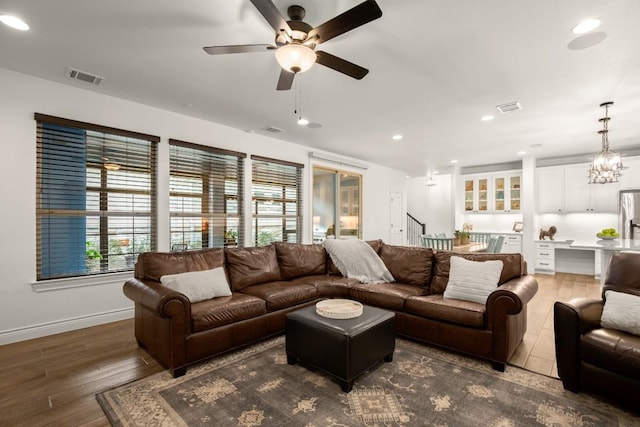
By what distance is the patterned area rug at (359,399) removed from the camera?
1860 millimetres

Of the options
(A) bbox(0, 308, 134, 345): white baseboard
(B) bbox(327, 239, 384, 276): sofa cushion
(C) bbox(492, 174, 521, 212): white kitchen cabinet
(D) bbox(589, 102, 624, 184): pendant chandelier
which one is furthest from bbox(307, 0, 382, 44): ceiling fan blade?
(C) bbox(492, 174, 521, 212): white kitchen cabinet

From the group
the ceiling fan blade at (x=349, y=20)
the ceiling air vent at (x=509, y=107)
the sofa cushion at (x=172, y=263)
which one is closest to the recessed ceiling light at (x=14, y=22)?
the sofa cushion at (x=172, y=263)

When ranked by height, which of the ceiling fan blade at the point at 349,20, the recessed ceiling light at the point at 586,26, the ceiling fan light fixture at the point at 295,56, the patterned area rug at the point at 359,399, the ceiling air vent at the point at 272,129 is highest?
the recessed ceiling light at the point at 586,26

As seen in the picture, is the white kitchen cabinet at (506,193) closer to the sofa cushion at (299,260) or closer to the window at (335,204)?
the window at (335,204)

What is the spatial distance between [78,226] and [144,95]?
1.69m

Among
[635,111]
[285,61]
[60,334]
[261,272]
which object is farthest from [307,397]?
[635,111]

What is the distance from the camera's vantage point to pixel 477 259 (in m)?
3.24

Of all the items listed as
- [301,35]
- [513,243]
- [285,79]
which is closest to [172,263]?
[285,79]

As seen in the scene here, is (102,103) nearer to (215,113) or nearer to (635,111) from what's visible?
(215,113)

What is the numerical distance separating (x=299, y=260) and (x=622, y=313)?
307 centimetres

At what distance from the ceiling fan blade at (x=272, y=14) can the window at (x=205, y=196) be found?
2827 mm

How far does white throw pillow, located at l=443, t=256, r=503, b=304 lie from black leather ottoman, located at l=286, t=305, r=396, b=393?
86 cm

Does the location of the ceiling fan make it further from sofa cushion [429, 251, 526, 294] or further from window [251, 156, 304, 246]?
window [251, 156, 304, 246]

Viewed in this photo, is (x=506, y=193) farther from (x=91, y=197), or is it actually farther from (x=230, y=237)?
(x=91, y=197)
